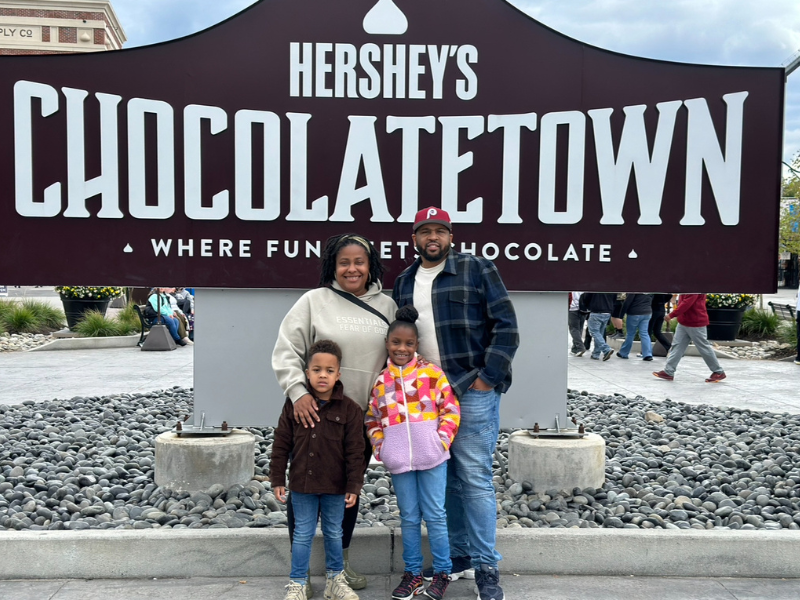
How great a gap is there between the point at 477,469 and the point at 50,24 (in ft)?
170

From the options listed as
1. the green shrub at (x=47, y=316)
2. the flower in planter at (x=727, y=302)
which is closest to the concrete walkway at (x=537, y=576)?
the flower in planter at (x=727, y=302)

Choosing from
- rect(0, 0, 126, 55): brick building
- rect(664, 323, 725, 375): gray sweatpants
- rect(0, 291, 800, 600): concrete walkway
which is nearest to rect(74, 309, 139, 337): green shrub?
rect(664, 323, 725, 375): gray sweatpants

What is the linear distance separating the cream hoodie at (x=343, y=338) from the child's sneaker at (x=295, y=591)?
2.76ft

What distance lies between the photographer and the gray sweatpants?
972cm

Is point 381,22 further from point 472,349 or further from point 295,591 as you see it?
point 295,591

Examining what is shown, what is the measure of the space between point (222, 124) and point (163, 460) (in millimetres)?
2081

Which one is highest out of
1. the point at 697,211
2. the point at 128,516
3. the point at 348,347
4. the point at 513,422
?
the point at 697,211

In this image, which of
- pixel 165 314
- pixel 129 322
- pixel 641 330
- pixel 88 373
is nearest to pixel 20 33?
pixel 129 322

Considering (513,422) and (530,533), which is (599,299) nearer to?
(513,422)

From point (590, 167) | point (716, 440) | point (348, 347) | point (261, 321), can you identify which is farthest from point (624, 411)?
point (348, 347)

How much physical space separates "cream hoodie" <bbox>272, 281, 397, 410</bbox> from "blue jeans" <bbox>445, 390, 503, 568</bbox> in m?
0.45

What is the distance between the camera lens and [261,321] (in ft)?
15.2

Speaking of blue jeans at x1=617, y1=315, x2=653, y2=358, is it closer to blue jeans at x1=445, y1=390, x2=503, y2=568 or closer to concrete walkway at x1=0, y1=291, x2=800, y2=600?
concrete walkway at x1=0, y1=291, x2=800, y2=600

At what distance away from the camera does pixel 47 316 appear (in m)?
17.1
